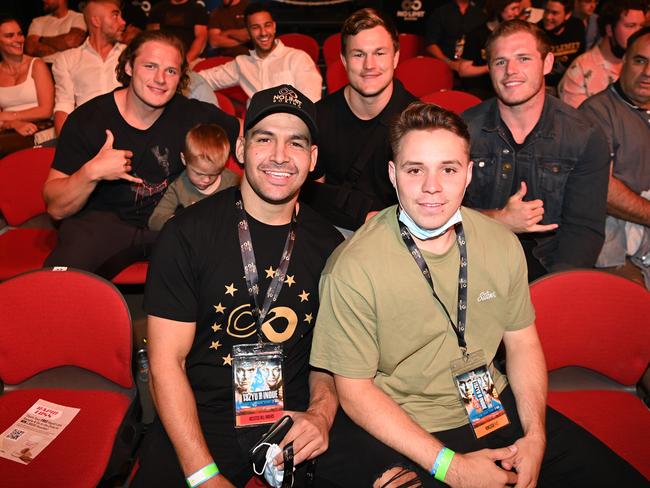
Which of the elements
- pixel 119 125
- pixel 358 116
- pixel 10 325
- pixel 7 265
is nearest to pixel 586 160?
pixel 358 116

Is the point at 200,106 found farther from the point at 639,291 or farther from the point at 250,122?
the point at 639,291

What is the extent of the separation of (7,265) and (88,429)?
1499mm

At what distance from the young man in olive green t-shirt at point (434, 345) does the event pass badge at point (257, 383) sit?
19 centimetres

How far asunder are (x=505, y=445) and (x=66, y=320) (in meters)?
1.61

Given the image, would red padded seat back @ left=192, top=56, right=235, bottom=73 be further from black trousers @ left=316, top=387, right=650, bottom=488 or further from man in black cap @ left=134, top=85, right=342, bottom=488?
black trousers @ left=316, top=387, right=650, bottom=488

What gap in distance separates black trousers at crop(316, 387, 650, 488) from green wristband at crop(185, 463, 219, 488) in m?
0.34

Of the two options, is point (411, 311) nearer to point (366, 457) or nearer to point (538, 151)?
point (366, 457)

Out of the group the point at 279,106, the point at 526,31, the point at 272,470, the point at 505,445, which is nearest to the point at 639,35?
the point at 526,31

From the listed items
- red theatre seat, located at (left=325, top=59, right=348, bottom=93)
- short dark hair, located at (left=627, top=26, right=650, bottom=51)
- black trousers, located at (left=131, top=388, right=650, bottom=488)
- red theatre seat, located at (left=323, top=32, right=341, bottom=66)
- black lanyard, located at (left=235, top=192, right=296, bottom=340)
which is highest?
red theatre seat, located at (left=323, top=32, right=341, bottom=66)

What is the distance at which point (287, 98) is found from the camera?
2.05 m

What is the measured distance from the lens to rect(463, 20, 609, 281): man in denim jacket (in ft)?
9.07

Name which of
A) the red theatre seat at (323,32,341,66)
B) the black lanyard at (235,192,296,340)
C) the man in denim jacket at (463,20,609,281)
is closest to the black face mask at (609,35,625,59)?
the man in denim jacket at (463,20,609,281)

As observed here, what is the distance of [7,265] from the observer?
10.4 ft

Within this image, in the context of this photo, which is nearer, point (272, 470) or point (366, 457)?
point (272, 470)
